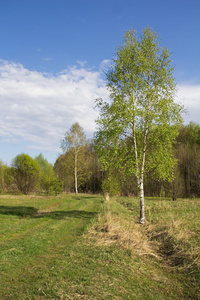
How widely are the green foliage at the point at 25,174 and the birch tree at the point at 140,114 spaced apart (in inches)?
1519

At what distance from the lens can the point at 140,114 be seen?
14008 millimetres

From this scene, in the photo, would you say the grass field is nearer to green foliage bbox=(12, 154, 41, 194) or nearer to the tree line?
the tree line

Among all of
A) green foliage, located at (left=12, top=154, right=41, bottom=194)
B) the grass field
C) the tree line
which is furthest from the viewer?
green foliage, located at (left=12, top=154, right=41, bottom=194)

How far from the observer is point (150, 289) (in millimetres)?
5926

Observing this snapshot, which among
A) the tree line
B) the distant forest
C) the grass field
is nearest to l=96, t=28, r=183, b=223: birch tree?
the tree line

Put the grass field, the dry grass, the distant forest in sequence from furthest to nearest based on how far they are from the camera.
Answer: the distant forest → the dry grass → the grass field

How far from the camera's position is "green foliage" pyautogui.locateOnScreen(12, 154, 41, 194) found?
164 feet

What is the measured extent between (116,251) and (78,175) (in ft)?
123

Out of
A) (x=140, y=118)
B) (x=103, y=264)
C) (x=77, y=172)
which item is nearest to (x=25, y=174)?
(x=77, y=172)

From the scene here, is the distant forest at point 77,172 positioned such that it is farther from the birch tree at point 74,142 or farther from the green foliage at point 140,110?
the green foliage at point 140,110

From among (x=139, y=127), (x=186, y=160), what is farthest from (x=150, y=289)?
(x=186, y=160)

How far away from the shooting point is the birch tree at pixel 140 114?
1429 cm

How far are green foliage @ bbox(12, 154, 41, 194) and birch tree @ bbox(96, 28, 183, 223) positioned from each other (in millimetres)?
38593

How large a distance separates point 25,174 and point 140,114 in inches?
1656
